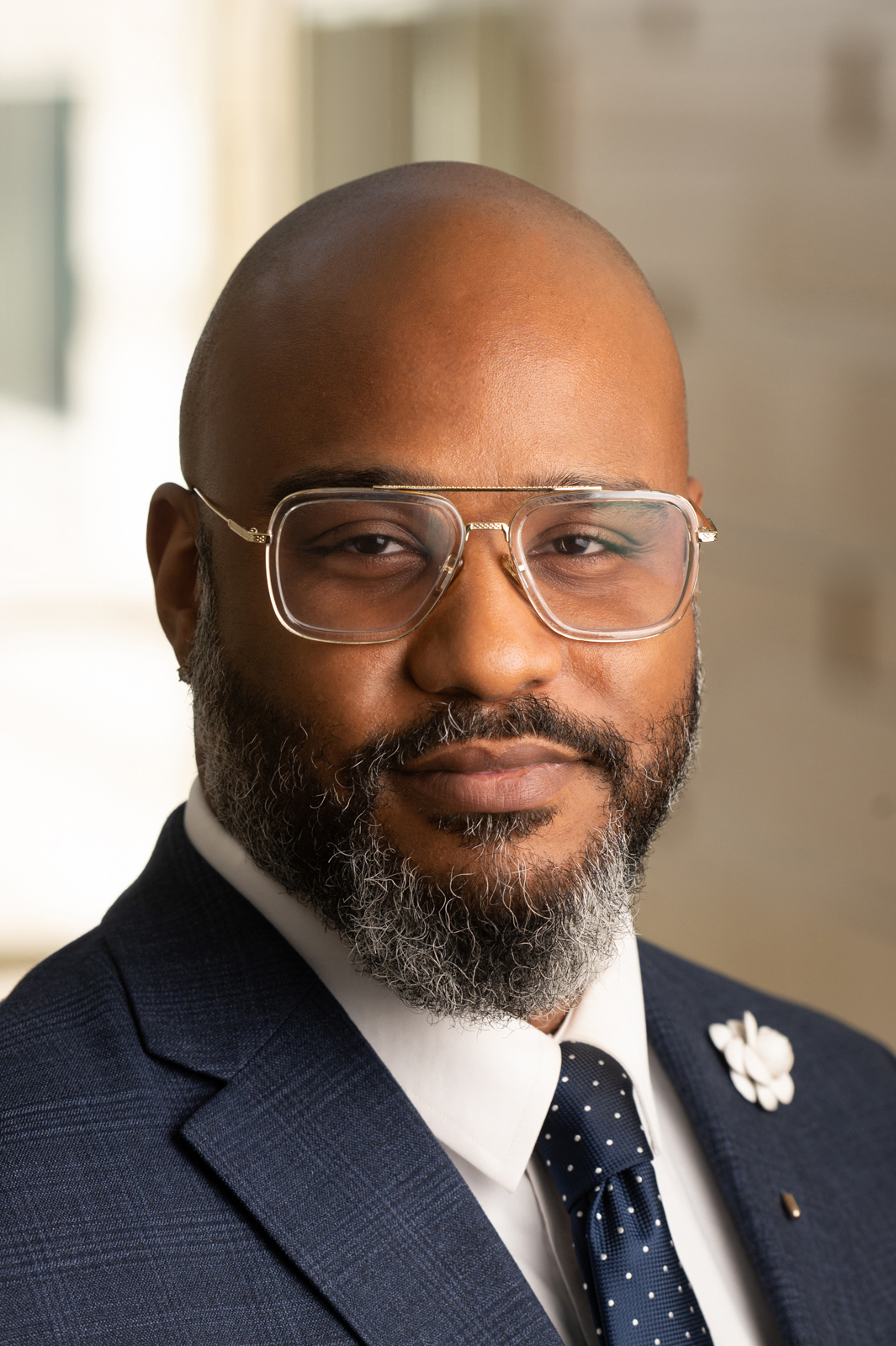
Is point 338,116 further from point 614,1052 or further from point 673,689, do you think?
point 614,1052

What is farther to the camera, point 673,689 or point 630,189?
point 630,189

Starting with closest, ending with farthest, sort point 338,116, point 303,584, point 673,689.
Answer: point 303,584
point 673,689
point 338,116

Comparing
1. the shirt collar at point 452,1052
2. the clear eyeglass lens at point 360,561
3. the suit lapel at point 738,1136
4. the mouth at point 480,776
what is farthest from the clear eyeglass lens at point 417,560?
the suit lapel at point 738,1136

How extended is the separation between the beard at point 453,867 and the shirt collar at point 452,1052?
0.03 meters

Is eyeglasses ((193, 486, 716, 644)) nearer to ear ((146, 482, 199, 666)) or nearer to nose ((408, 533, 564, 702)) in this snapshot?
nose ((408, 533, 564, 702))

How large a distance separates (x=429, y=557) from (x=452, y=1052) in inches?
18.1

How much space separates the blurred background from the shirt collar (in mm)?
1959

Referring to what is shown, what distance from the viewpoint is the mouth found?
1267mm

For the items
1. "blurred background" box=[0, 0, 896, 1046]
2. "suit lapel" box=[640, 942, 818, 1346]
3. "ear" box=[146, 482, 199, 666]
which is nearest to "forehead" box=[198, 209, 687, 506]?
"ear" box=[146, 482, 199, 666]

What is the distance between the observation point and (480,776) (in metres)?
1.27

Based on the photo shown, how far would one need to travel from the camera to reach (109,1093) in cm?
121

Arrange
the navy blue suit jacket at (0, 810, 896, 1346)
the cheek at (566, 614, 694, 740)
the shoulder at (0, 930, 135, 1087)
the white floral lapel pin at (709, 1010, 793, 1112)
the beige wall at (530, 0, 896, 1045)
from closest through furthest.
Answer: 1. the navy blue suit jacket at (0, 810, 896, 1346)
2. the shoulder at (0, 930, 135, 1087)
3. the cheek at (566, 614, 694, 740)
4. the white floral lapel pin at (709, 1010, 793, 1112)
5. the beige wall at (530, 0, 896, 1045)

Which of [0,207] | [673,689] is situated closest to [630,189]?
[0,207]

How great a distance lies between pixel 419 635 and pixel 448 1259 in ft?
1.75
